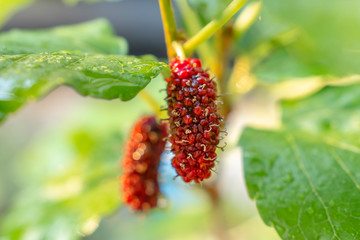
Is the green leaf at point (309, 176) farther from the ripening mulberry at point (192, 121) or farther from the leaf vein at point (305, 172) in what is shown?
the ripening mulberry at point (192, 121)

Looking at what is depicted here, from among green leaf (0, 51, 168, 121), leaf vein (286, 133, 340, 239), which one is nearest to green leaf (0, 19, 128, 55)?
green leaf (0, 51, 168, 121)

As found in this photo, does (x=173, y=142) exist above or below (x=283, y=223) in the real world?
above

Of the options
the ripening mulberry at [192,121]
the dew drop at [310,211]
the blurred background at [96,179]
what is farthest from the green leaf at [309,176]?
the blurred background at [96,179]

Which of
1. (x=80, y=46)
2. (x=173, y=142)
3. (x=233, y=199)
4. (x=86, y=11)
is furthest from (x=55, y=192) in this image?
(x=86, y=11)

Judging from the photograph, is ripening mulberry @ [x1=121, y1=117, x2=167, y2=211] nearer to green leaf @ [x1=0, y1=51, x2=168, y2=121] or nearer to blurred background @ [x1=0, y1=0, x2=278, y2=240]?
blurred background @ [x1=0, y1=0, x2=278, y2=240]

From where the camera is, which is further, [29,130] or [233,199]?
[29,130]

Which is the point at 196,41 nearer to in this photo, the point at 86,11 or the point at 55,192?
the point at 55,192
